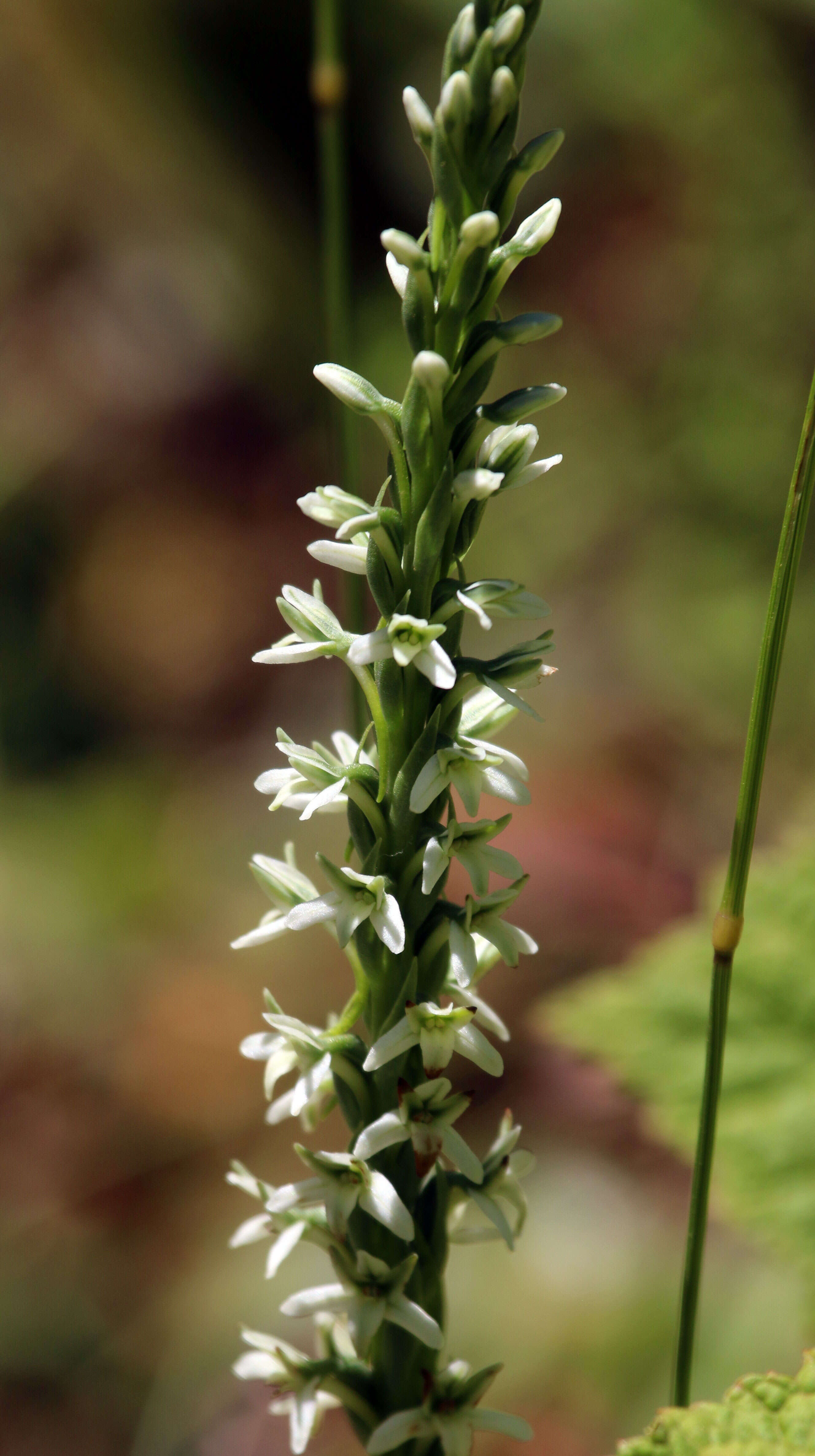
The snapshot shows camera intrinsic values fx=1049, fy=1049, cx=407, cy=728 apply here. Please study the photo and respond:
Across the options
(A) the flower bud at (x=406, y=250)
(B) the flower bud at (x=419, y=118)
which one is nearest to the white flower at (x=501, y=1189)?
(A) the flower bud at (x=406, y=250)

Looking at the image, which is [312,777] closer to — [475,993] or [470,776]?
[470,776]

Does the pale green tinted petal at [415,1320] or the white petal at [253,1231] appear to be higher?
the white petal at [253,1231]

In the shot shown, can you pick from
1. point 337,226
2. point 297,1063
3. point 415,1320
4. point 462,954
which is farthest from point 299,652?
point 337,226

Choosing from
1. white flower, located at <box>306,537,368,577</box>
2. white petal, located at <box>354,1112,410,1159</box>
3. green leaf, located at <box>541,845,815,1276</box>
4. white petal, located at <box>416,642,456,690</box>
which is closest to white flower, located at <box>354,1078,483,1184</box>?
white petal, located at <box>354,1112,410,1159</box>

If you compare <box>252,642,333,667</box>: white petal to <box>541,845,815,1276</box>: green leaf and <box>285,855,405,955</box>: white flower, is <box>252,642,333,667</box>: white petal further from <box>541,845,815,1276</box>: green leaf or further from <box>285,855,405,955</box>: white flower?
<box>541,845,815,1276</box>: green leaf

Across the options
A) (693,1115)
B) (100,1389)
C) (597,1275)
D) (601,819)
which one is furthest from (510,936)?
(601,819)

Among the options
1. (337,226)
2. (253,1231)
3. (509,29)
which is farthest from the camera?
(337,226)

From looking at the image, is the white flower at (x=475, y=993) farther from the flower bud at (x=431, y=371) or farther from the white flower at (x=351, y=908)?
the flower bud at (x=431, y=371)
